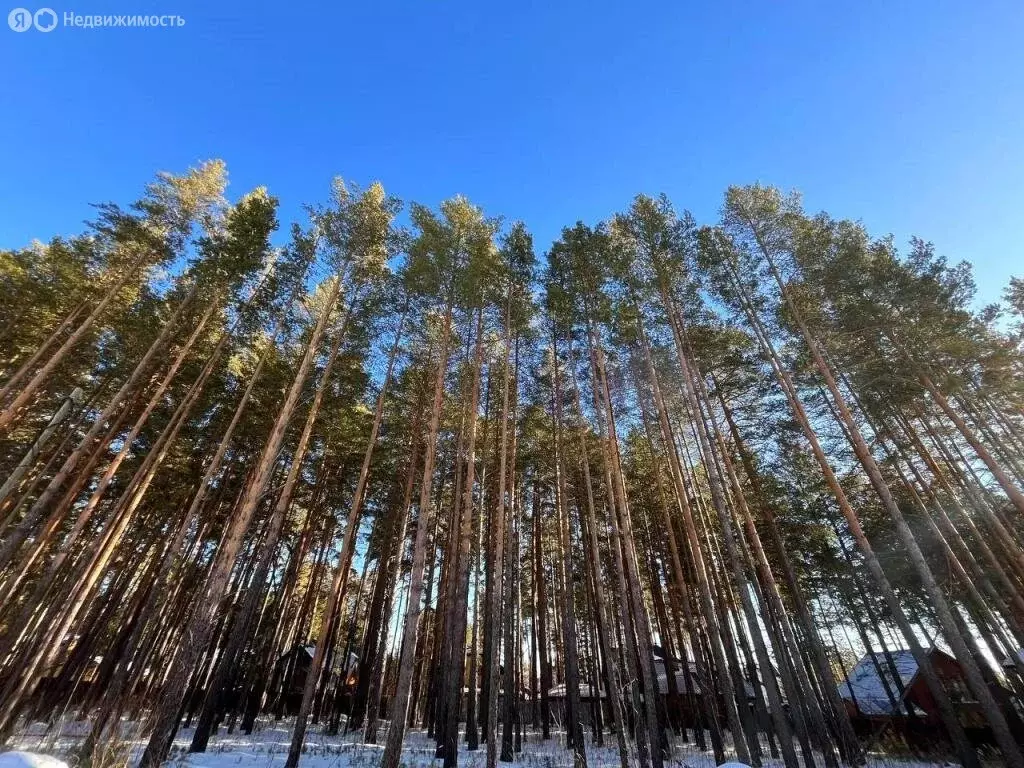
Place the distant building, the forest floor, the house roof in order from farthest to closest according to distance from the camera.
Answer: the house roof → the distant building → the forest floor

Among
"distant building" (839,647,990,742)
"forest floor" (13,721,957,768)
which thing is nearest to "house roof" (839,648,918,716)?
"distant building" (839,647,990,742)

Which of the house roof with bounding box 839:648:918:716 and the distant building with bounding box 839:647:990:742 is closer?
the distant building with bounding box 839:647:990:742

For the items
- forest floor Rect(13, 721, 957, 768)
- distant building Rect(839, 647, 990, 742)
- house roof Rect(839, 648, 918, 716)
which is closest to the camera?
forest floor Rect(13, 721, 957, 768)

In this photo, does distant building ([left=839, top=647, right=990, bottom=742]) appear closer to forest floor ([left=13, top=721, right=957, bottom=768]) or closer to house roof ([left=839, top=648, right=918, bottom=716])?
house roof ([left=839, top=648, right=918, bottom=716])

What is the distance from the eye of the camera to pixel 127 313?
42.8 feet

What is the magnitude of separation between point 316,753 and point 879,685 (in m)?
24.3

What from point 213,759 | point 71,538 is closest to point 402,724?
point 213,759

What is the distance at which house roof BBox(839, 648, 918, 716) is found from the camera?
1784 centimetres

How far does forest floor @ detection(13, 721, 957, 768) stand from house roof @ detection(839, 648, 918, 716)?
20.9 feet

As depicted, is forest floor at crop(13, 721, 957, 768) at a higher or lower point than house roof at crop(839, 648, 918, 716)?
lower

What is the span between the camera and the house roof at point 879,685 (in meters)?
17.8

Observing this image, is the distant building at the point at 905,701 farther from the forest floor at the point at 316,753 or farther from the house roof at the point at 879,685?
the forest floor at the point at 316,753

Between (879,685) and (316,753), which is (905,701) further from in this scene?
(316,753)

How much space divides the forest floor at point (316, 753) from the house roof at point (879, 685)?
6370 mm
